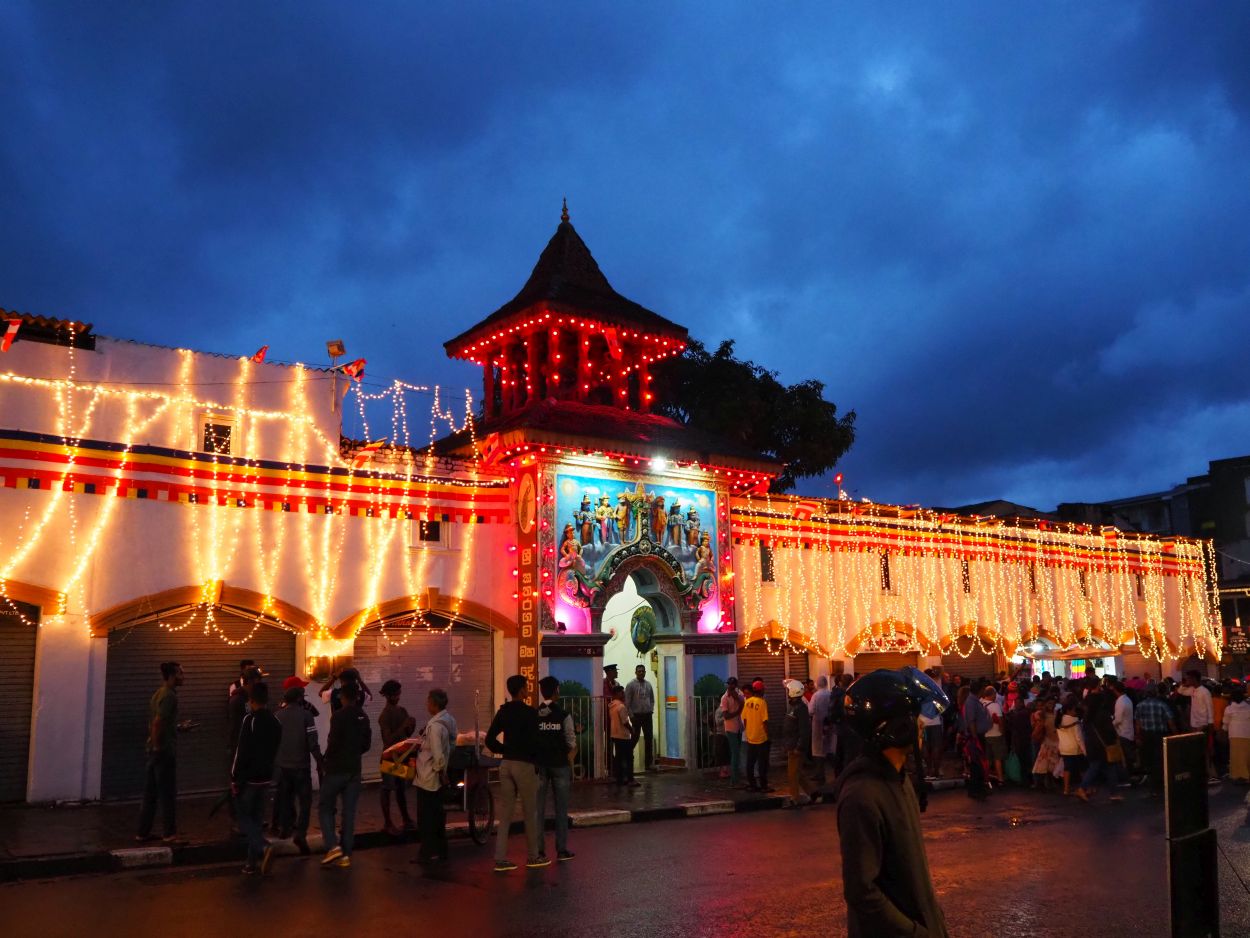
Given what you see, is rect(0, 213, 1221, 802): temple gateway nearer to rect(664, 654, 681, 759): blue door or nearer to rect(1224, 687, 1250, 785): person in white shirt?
rect(664, 654, 681, 759): blue door

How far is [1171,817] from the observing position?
501cm

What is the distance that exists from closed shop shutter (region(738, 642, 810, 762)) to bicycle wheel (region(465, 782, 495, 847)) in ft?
36.5

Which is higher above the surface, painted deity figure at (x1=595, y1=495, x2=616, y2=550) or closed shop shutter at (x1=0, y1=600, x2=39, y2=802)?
painted deity figure at (x1=595, y1=495, x2=616, y2=550)

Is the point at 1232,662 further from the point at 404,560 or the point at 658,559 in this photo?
the point at 404,560

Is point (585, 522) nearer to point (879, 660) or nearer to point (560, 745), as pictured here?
point (560, 745)

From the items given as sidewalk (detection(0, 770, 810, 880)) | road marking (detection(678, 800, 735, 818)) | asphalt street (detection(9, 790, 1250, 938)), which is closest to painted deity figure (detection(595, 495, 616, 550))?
sidewalk (detection(0, 770, 810, 880))

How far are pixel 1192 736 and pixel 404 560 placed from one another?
16202 millimetres

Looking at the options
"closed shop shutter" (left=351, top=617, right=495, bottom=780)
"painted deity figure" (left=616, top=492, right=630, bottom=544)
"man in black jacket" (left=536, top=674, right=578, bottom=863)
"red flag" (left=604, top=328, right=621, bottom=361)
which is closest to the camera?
"man in black jacket" (left=536, top=674, right=578, bottom=863)

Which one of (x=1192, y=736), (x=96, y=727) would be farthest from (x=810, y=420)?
(x=1192, y=736)

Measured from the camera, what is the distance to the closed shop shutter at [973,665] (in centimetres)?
2931

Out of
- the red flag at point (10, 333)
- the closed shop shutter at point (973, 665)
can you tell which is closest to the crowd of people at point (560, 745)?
the closed shop shutter at point (973, 665)

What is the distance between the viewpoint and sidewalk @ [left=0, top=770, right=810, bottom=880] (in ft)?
39.5

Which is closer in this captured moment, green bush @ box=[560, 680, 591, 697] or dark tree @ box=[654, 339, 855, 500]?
green bush @ box=[560, 680, 591, 697]

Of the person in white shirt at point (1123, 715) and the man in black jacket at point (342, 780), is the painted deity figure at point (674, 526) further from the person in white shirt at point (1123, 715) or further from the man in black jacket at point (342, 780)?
the man in black jacket at point (342, 780)
